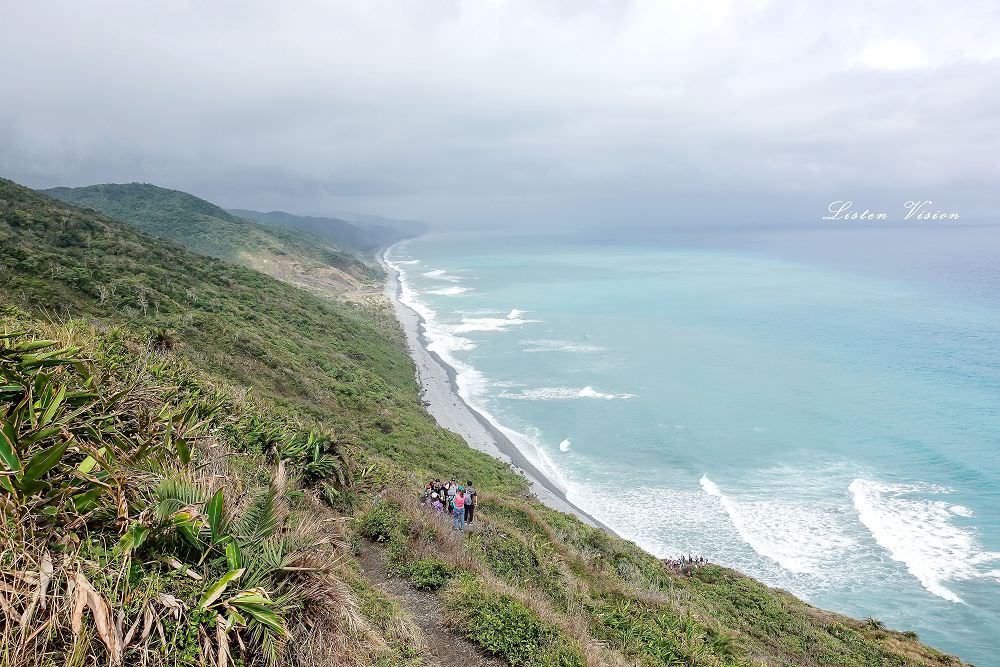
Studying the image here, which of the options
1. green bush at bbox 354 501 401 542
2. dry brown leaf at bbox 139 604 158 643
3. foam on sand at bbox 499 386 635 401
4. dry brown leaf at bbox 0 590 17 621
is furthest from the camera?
foam on sand at bbox 499 386 635 401

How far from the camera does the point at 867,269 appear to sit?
427ft

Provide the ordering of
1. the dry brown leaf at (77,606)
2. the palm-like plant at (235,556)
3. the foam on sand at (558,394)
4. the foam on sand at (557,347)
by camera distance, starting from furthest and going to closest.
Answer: the foam on sand at (557,347)
the foam on sand at (558,394)
the palm-like plant at (235,556)
the dry brown leaf at (77,606)

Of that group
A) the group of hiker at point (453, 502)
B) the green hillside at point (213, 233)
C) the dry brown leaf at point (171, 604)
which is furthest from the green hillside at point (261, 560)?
the green hillside at point (213, 233)

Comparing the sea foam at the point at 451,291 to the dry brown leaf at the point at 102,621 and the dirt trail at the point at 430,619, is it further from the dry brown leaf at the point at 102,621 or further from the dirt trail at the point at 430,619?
the dry brown leaf at the point at 102,621

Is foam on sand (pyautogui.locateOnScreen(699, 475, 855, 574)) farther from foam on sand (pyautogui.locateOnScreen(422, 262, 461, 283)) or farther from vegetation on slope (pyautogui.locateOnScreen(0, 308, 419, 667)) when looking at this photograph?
foam on sand (pyautogui.locateOnScreen(422, 262, 461, 283))

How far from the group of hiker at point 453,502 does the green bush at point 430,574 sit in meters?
2.80

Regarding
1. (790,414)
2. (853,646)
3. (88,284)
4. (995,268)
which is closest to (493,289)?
(790,414)

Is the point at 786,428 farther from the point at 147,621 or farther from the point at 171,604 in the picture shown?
the point at 147,621

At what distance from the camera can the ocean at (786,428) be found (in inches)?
931

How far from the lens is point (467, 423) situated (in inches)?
1513

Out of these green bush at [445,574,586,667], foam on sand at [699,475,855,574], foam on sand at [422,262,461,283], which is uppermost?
foam on sand at [422,262,461,283]

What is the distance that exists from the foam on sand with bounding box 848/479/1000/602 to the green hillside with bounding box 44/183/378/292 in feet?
254

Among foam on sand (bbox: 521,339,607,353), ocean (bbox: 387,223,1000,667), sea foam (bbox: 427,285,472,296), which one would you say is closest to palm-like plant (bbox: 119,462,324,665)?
ocean (bbox: 387,223,1000,667)

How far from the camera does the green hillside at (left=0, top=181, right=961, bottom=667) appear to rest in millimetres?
3604
